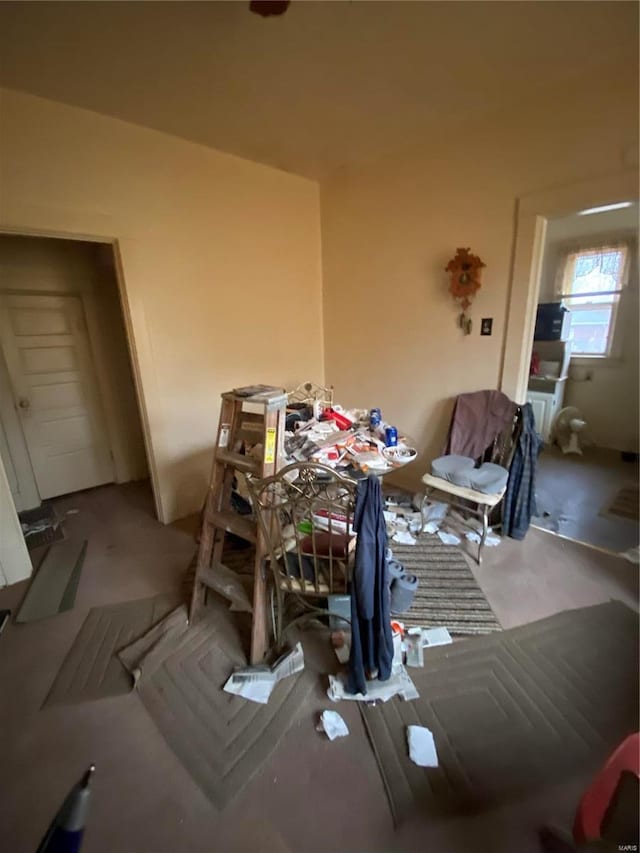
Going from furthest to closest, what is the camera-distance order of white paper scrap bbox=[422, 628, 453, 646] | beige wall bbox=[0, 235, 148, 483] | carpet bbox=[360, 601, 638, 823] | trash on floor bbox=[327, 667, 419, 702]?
1. beige wall bbox=[0, 235, 148, 483]
2. white paper scrap bbox=[422, 628, 453, 646]
3. trash on floor bbox=[327, 667, 419, 702]
4. carpet bbox=[360, 601, 638, 823]

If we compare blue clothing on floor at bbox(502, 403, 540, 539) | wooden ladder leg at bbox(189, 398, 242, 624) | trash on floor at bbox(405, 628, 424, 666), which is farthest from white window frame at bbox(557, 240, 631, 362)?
wooden ladder leg at bbox(189, 398, 242, 624)

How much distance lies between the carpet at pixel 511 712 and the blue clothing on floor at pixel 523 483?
74 centimetres

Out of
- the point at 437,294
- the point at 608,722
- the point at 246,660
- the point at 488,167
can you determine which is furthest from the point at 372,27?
the point at 608,722

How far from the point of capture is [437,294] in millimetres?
2783

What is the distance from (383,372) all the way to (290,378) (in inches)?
34.7

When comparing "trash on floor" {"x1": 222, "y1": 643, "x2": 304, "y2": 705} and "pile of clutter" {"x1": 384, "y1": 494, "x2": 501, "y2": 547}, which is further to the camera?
"pile of clutter" {"x1": 384, "y1": 494, "x2": 501, "y2": 547}

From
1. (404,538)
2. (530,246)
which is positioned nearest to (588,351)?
(530,246)

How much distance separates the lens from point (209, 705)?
4.86 feet

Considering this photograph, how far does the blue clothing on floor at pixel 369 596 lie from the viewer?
1.25m

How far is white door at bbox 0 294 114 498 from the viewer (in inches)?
121

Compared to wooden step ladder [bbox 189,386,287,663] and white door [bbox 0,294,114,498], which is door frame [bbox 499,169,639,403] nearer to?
wooden step ladder [bbox 189,386,287,663]

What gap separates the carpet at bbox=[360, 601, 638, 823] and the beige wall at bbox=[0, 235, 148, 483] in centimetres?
324

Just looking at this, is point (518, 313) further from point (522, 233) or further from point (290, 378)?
point (290, 378)

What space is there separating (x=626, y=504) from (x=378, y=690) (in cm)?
268
